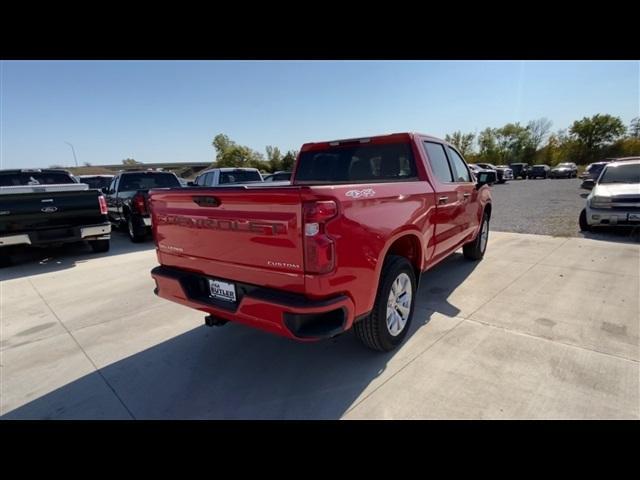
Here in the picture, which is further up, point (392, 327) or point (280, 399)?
point (392, 327)

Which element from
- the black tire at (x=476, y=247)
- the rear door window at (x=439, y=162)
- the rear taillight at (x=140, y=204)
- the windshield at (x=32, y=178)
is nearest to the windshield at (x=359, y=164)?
the rear door window at (x=439, y=162)

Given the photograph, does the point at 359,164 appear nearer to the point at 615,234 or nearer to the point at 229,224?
the point at 229,224

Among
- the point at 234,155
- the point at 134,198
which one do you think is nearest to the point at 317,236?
the point at 134,198

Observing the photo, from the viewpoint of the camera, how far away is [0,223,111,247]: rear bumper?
5.92 metres

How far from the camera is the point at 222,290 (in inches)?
98.3

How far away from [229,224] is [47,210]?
6084 millimetres

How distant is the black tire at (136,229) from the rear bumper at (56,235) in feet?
3.54
